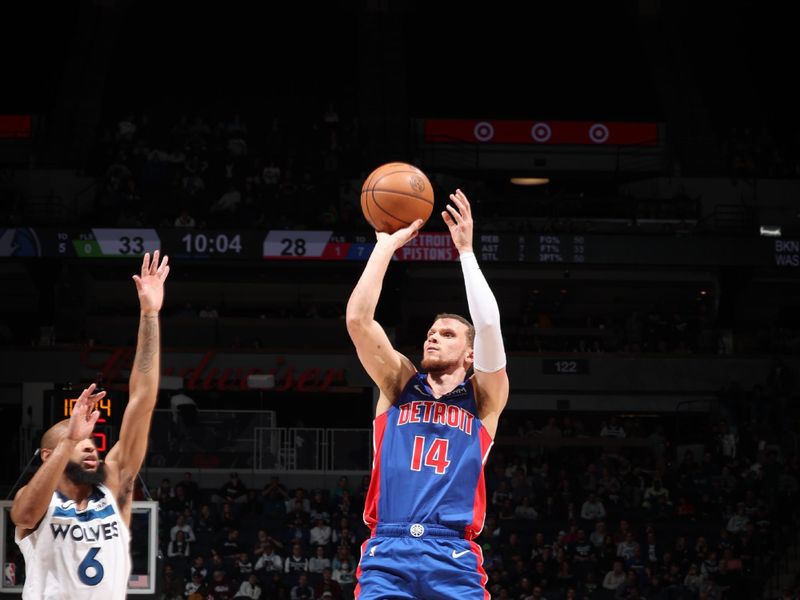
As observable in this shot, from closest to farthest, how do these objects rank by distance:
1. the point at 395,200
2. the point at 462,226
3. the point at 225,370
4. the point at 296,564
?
the point at 462,226
the point at 395,200
the point at 296,564
the point at 225,370

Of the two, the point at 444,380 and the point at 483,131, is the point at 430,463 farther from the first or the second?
the point at 483,131

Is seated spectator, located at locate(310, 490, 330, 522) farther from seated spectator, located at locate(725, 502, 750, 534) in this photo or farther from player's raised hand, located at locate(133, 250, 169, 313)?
player's raised hand, located at locate(133, 250, 169, 313)

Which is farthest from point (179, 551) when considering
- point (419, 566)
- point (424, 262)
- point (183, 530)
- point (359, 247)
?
point (419, 566)

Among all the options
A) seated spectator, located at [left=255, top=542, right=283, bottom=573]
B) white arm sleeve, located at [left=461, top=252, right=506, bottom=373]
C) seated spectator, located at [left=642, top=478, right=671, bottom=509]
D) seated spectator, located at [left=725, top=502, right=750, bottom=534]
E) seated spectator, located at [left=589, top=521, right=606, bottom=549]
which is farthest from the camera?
seated spectator, located at [left=642, top=478, right=671, bottom=509]

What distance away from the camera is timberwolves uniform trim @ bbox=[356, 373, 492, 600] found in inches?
230

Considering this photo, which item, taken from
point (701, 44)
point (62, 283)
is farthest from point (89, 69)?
point (701, 44)

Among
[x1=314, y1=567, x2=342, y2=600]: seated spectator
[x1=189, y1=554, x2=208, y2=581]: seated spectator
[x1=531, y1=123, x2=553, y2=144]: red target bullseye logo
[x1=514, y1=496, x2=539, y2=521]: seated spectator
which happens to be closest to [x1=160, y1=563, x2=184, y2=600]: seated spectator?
[x1=189, y1=554, x2=208, y2=581]: seated spectator

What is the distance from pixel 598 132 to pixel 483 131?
10.2ft

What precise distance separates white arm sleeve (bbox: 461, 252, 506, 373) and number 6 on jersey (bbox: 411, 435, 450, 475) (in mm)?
453

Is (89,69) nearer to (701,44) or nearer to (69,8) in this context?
(69,8)

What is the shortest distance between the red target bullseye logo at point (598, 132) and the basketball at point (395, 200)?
1082 inches

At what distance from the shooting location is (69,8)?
38.4m

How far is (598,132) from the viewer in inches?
1336

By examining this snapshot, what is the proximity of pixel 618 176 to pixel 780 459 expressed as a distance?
9.92 meters
